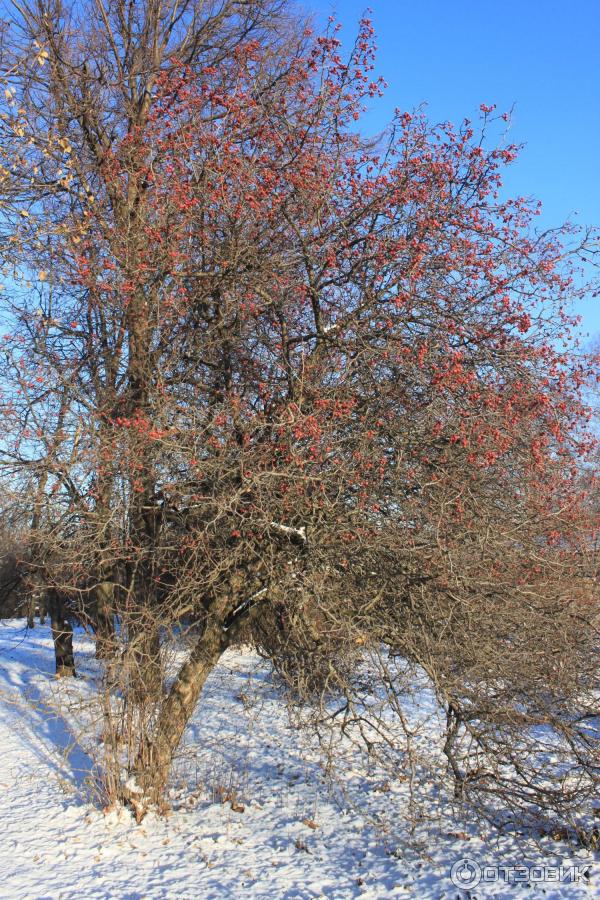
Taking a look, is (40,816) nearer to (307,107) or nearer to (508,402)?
(508,402)

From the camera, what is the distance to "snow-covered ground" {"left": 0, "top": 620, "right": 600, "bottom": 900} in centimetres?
521

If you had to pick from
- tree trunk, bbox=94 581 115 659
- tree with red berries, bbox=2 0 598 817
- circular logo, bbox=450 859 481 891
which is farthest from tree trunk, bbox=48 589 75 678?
circular logo, bbox=450 859 481 891

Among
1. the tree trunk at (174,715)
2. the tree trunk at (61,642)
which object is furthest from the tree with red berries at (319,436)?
the tree trunk at (61,642)

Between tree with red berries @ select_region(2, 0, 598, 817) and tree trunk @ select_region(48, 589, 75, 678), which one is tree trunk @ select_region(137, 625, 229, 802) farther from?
tree trunk @ select_region(48, 589, 75, 678)

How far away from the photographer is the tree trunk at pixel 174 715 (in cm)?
640

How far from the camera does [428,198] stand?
638 centimetres

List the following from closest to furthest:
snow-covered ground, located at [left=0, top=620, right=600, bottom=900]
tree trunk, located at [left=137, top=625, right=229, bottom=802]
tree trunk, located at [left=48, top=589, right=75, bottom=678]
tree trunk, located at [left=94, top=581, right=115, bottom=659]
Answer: snow-covered ground, located at [left=0, top=620, right=600, bottom=900] < tree trunk, located at [left=94, top=581, right=115, bottom=659] < tree trunk, located at [left=137, top=625, right=229, bottom=802] < tree trunk, located at [left=48, top=589, right=75, bottom=678]

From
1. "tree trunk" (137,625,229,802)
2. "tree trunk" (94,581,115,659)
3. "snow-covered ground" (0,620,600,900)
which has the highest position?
"tree trunk" (94,581,115,659)

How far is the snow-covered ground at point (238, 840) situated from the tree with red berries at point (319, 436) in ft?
1.68

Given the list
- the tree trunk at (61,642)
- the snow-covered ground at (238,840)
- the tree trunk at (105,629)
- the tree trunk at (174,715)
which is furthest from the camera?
the tree trunk at (61,642)

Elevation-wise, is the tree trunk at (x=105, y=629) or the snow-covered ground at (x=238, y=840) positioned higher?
the tree trunk at (x=105, y=629)

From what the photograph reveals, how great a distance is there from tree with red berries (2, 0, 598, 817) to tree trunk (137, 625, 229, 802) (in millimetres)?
21

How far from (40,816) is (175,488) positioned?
11.1 ft

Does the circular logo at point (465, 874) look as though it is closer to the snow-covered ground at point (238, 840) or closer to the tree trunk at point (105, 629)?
the snow-covered ground at point (238, 840)
